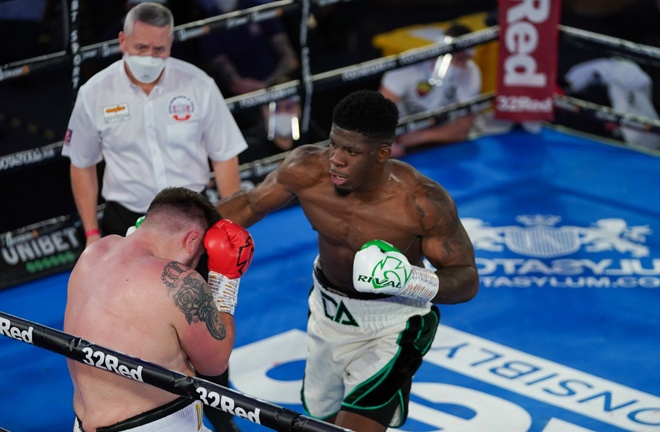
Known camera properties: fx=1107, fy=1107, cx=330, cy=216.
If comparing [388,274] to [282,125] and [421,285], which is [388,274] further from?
[282,125]

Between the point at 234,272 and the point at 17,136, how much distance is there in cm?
382

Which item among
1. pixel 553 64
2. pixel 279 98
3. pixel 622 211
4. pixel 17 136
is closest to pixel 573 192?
pixel 622 211

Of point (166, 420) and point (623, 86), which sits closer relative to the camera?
point (166, 420)

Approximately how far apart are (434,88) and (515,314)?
8.02ft

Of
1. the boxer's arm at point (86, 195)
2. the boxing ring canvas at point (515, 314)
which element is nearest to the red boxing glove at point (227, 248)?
the boxing ring canvas at point (515, 314)

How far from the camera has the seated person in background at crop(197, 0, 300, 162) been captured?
6977 millimetres

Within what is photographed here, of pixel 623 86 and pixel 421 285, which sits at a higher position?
pixel 623 86

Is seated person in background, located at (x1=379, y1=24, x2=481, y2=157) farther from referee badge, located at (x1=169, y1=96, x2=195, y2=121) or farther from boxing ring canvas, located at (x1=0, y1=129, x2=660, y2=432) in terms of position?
referee badge, located at (x1=169, y1=96, x2=195, y2=121)

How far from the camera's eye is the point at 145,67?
179 inches

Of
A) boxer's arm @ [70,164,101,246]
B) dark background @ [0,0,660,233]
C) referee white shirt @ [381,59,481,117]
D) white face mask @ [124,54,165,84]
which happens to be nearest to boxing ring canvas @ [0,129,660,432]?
referee white shirt @ [381,59,481,117]

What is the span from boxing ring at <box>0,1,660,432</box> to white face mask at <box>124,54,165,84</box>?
1037 millimetres

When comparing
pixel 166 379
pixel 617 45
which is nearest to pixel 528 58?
pixel 617 45

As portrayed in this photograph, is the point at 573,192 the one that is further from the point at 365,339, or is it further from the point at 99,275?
the point at 99,275

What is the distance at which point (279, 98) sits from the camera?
20.6 ft
